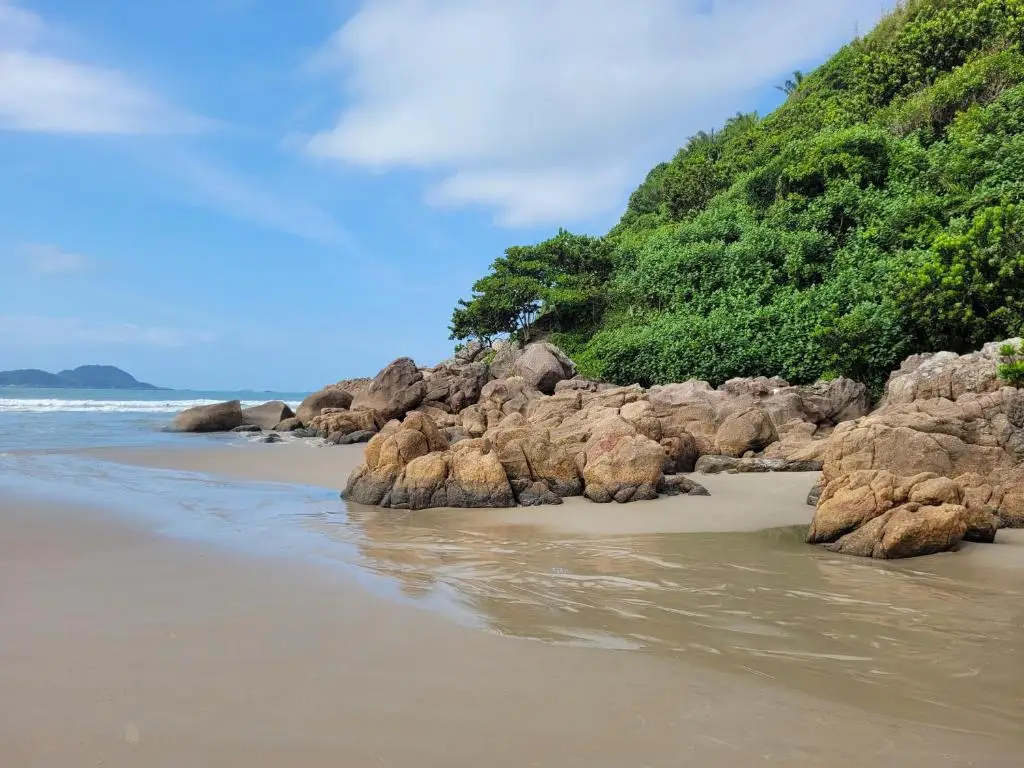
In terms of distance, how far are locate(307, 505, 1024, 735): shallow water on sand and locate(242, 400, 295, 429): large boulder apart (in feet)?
68.0

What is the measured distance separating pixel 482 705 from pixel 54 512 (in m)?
7.42

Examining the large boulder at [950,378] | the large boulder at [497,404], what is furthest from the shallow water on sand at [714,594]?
the large boulder at [497,404]

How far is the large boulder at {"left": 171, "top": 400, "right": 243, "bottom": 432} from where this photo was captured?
24250mm

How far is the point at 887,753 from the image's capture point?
298 centimetres

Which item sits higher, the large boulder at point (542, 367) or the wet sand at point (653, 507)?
the large boulder at point (542, 367)

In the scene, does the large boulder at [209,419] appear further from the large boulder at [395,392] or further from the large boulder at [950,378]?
the large boulder at [950,378]

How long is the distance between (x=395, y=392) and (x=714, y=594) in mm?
18420

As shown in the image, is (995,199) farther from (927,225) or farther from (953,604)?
(953,604)

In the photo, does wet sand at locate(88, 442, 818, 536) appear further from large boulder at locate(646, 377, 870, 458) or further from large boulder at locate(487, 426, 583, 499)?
large boulder at locate(646, 377, 870, 458)

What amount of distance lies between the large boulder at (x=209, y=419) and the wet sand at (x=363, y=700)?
20.6m

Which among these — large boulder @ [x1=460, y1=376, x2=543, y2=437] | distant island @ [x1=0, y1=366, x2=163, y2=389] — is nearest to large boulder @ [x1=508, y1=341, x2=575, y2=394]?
large boulder @ [x1=460, y1=376, x2=543, y2=437]

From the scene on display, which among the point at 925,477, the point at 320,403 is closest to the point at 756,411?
the point at 925,477

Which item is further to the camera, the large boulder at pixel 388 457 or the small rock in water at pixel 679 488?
the small rock in water at pixel 679 488

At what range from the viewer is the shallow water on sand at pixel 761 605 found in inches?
149
